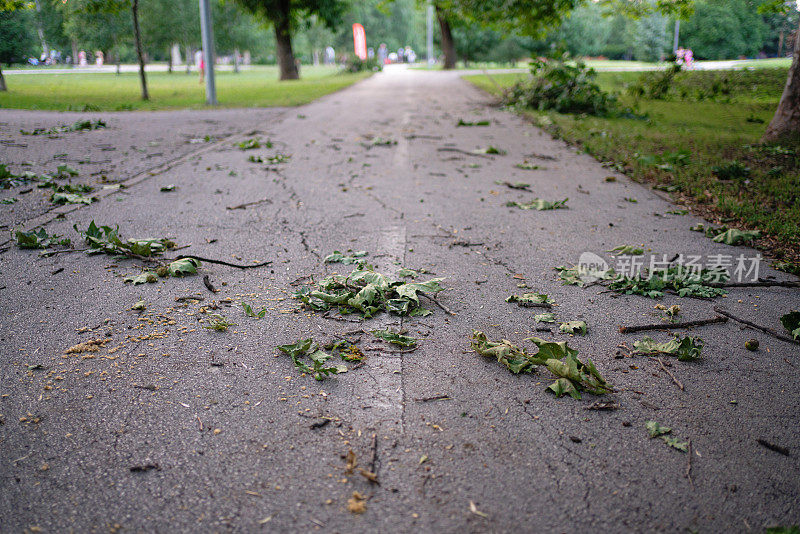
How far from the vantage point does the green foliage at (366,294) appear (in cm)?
344

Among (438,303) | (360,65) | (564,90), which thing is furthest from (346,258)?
(360,65)

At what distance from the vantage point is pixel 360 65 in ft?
151

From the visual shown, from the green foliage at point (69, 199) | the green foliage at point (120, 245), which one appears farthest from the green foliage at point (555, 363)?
the green foliage at point (69, 199)

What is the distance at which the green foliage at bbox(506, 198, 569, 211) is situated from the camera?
19.5 ft

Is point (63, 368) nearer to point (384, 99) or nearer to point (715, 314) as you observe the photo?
point (715, 314)

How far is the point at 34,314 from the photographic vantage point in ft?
11.0

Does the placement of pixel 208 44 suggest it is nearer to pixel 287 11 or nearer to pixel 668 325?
pixel 287 11

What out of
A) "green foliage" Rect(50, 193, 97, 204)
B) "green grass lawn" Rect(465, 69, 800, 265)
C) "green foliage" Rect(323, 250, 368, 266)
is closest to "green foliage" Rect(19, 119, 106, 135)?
"green foliage" Rect(50, 193, 97, 204)

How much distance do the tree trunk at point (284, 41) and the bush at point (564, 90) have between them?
1789cm

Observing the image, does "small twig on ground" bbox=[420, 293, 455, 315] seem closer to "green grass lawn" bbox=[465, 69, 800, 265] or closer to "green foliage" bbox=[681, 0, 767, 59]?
"green grass lawn" bbox=[465, 69, 800, 265]

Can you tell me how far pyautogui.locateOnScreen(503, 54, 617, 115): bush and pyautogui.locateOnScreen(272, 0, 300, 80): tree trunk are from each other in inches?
704

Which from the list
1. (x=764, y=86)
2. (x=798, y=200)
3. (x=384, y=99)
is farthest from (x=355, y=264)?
(x=764, y=86)

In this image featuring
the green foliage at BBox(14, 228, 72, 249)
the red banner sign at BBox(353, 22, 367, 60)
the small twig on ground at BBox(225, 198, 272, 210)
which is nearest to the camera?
the green foliage at BBox(14, 228, 72, 249)

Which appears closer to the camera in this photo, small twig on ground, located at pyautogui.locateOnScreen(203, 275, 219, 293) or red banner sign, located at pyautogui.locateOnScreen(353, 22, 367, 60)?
small twig on ground, located at pyautogui.locateOnScreen(203, 275, 219, 293)
